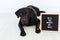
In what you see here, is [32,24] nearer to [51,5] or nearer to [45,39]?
[45,39]

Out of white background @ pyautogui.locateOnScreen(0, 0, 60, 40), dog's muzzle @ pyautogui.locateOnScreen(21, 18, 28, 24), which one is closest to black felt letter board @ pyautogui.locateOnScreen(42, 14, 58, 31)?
white background @ pyautogui.locateOnScreen(0, 0, 60, 40)

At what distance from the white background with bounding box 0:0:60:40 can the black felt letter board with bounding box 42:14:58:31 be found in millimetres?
52

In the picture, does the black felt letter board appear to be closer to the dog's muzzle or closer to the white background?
the white background

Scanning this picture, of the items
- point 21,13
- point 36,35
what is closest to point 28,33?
point 36,35

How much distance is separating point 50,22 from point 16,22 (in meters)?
0.51

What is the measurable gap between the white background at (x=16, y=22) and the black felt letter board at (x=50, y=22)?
0.17ft

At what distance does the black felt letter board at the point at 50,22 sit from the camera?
172 centimetres

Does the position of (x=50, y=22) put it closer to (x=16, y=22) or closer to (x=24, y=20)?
(x=24, y=20)

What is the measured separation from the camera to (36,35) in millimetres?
1648

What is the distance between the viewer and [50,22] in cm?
173

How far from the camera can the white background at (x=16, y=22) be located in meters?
1.63

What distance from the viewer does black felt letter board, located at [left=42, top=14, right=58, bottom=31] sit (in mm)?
1723

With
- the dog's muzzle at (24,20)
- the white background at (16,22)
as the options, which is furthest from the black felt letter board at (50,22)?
the dog's muzzle at (24,20)

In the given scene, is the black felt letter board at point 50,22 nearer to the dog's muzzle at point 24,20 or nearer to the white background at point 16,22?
the white background at point 16,22
